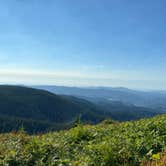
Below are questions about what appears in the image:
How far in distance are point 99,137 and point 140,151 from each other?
3753 mm

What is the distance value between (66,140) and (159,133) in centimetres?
377

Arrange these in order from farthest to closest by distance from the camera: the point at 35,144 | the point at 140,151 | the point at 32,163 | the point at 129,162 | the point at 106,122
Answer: the point at 106,122
the point at 35,144
the point at 32,163
the point at 140,151
the point at 129,162

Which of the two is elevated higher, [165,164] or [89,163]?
[165,164]

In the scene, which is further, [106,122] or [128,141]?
[106,122]

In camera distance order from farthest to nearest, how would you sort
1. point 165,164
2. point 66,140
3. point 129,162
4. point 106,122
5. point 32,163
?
point 106,122, point 66,140, point 32,163, point 129,162, point 165,164

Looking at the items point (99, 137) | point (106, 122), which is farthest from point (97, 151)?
point (106, 122)

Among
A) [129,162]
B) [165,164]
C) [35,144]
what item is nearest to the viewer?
[165,164]

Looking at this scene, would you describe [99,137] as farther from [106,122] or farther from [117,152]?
[106,122]

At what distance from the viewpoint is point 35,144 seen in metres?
11.3

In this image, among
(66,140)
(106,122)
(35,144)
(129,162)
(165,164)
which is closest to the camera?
(165,164)

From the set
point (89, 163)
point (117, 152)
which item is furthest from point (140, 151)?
point (89, 163)

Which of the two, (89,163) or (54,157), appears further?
(54,157)

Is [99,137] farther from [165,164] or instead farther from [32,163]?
[165,164]

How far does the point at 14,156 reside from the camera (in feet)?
34.3
